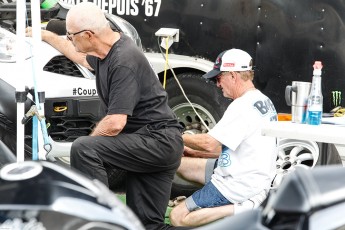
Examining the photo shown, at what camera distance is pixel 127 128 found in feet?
17.9

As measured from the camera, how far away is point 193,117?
8.05 metres

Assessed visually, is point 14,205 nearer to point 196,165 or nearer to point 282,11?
point 196,165

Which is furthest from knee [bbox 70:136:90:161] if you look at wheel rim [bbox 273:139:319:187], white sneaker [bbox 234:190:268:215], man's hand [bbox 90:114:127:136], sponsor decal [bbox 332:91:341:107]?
sponsor decal [bbox 332:91:341:107]

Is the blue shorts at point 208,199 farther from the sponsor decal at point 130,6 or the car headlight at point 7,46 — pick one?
the sponsor decal at point 130,6

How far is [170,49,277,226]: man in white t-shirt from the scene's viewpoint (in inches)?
211

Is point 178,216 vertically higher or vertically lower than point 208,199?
lower

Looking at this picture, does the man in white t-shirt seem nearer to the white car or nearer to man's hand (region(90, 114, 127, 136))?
man's hand (region(90, 114, 127, 136))

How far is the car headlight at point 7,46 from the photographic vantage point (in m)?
6.75

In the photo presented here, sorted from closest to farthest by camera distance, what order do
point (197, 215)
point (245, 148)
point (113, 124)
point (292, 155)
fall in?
point (113, 124)
point (245, 148)
point (197, 215)
point (292, 155)

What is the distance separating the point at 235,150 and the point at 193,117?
2684mm

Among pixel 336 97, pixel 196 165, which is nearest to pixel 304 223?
pixel 196 165

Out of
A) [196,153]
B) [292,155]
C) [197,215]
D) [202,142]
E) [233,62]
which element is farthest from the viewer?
[292,155]

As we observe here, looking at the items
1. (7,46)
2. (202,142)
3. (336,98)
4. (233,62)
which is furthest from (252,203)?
(7,46)

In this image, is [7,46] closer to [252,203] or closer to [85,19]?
[85,19]
